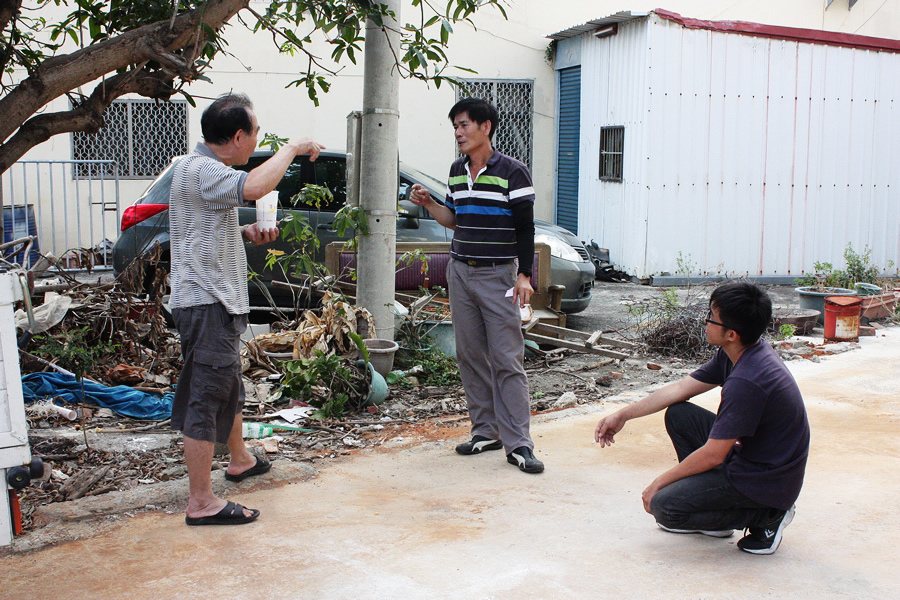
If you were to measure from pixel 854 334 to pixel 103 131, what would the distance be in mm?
10177

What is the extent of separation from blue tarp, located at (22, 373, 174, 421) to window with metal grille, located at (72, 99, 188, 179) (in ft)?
25.3

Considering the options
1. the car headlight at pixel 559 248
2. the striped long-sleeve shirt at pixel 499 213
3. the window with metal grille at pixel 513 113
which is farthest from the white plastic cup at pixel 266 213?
the window with metal grille at pixel 513 113

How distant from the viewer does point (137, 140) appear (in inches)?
488

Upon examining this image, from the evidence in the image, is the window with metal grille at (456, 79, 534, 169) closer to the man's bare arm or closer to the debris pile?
the debris pile

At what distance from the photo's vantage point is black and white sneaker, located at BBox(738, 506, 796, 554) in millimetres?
3197

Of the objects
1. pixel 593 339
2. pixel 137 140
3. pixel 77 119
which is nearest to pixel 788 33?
pixel 593 339

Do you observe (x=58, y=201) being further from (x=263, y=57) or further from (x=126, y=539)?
(x=126, y=539)

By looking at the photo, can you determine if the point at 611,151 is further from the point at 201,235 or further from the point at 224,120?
the point at 201,235

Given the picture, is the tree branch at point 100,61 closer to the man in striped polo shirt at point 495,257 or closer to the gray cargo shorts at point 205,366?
the gray cargo shorts at point 205,366

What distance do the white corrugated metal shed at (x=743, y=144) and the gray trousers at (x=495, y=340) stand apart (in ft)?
24.7

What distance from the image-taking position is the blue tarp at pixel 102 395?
5.09 m

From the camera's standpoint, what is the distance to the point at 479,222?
4348 millimetres

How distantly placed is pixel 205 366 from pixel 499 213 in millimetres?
1673

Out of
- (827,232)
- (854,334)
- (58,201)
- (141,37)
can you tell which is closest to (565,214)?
(827,232)
